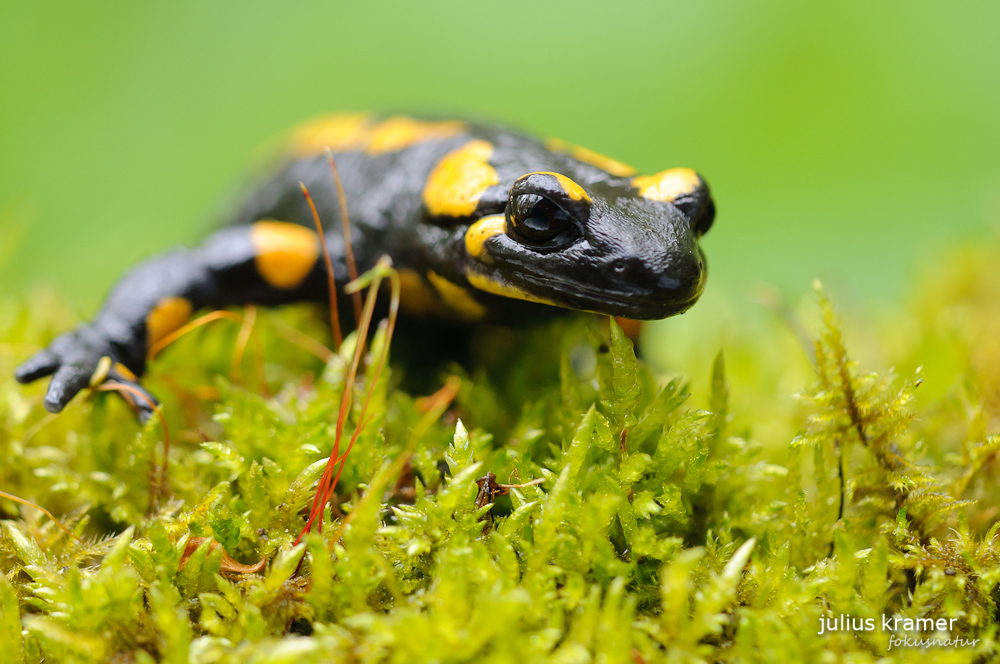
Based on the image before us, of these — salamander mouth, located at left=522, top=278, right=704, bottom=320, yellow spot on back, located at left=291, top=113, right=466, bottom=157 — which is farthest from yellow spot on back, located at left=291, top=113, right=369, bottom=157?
salamander mouth, located at left=522, top=278, right=704, bottom=320

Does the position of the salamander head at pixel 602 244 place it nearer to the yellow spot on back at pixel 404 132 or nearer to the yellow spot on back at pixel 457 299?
the yellow spot on back at pixel 457 299

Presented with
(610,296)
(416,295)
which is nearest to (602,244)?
(610,296)

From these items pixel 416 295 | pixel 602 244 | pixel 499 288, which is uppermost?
pixel 602 244

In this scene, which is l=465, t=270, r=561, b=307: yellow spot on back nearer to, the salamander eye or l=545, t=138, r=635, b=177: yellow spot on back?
the salamander eye

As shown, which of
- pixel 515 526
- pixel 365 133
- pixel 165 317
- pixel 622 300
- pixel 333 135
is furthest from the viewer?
pixel 333 135

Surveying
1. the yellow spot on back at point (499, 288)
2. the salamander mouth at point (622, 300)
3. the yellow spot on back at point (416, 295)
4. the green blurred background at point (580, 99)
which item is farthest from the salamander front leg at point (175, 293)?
the green blurred background at point (580, 99)

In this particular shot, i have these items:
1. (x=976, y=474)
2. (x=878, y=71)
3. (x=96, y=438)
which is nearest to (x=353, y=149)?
(x=96, y=438)

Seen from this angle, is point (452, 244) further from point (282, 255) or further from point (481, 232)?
point (282, 255)

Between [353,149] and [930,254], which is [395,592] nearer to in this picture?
[353,149]
